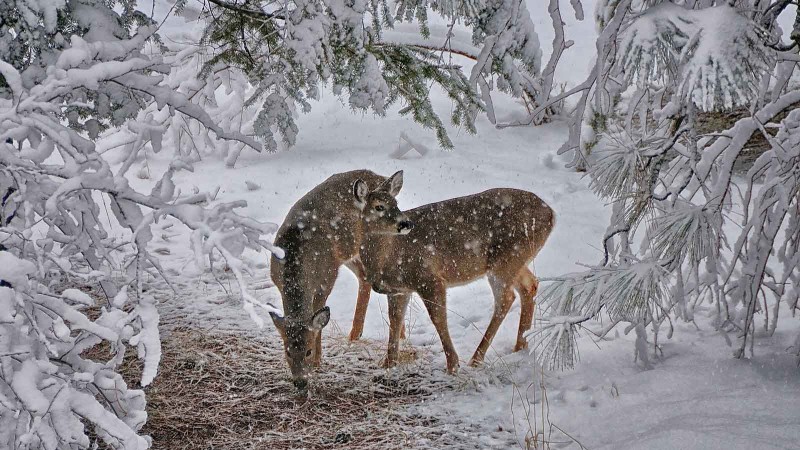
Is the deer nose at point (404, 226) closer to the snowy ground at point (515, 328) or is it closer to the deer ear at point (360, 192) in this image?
the deer ear at point (360, 192)

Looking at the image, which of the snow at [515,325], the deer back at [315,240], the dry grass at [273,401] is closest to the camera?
the snow at [515,325]

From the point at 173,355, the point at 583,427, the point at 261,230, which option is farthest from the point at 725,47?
the point at 173,355

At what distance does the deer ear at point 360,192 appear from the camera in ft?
17.3

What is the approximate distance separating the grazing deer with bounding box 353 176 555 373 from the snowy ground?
1.31ft

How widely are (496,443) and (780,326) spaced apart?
236 centimetres

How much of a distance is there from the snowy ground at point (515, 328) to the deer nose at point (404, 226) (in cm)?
102

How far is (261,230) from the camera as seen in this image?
99.3 inches

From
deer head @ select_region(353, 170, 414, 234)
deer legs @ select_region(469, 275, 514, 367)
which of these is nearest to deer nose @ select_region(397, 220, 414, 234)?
deer head @ select_region(353, 170, 414, 234)

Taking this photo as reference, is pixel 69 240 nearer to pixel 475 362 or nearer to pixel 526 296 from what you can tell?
pixel 475 362

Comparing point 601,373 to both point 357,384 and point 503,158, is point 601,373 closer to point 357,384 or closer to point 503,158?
point 357,384

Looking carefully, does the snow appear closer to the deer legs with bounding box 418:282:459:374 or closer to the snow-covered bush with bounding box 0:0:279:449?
the deer legs with bounding box 418:282:459:374

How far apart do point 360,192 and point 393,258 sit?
1.92ft

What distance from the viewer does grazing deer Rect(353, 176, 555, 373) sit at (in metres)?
5.32

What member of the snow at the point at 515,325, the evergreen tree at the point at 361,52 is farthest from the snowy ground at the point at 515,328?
the evergreen tree at the point at 361,52
